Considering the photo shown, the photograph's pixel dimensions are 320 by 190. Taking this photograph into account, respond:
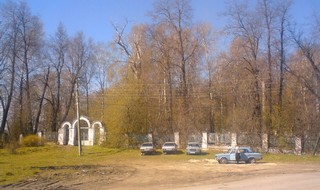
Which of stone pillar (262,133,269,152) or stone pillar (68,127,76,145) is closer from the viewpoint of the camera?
stone pillar (262,133,269,152)

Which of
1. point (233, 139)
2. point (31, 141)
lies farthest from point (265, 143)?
point (31, 141)

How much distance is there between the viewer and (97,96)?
66875 mm

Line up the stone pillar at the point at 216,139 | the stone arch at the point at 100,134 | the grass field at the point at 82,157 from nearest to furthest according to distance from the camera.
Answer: the grass field at the point at 82,157 → the stone pillar at the point at 216,139 → the stone arch at the point at 100,134

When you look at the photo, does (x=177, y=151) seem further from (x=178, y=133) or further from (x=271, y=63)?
(x=271, y=63)

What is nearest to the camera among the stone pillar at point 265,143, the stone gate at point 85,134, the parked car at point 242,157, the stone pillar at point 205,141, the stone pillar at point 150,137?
the parked car at point 242,157

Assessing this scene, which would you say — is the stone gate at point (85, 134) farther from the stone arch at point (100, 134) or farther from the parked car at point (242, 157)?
the parked car at point (242, 157)

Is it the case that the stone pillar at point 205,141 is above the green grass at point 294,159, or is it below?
above

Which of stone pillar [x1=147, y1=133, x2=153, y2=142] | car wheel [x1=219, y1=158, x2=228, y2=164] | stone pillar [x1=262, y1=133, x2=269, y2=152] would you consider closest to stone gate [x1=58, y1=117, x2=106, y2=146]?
stone pillar [x1=147, y1=133, x2=153, y2=142]

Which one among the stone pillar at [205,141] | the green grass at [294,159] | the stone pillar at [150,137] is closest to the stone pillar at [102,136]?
the stone pillar at [150,137]

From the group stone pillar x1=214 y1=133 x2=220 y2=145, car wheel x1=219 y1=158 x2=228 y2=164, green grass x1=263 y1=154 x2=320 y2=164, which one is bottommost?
green grass x1=263 y1=154 x2=320 y2=164

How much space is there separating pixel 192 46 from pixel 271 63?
12.6 m

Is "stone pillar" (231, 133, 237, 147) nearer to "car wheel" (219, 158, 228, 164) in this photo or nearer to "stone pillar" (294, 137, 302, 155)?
"stone pillar" (294, 137, 302, 155)

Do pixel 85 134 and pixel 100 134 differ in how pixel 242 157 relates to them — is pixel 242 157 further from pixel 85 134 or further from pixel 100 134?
pixel 85 134

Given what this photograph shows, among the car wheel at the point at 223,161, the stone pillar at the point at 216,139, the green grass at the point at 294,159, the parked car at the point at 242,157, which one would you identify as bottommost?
the green grass at the point at 294,159
